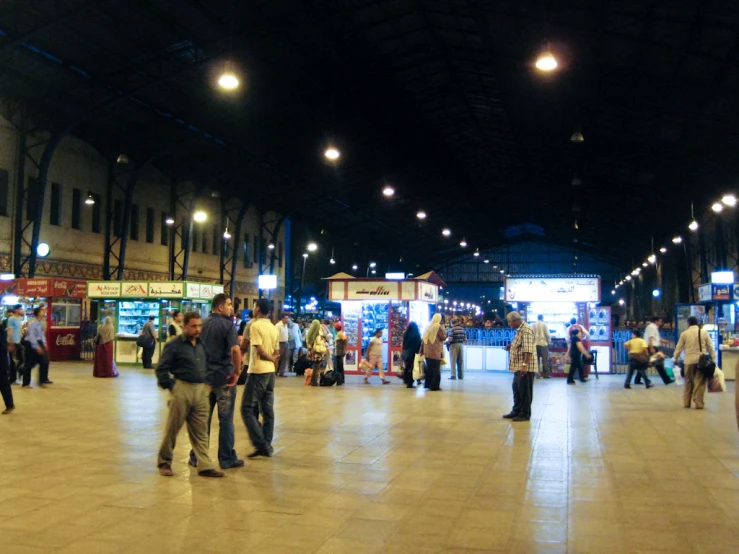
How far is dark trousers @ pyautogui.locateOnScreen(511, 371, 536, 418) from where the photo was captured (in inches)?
448

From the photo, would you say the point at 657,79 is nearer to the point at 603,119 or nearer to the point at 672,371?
the point at 603,119

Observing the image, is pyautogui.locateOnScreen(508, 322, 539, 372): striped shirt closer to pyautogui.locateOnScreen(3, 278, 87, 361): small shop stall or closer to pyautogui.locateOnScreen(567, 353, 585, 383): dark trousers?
pyautogui.locateOnScreen(567, 353, 585, 383): dark trousers

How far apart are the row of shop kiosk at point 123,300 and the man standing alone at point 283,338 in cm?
436

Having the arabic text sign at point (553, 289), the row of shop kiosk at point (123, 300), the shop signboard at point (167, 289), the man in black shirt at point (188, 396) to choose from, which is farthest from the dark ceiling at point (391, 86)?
the man in black shirt at point (188, 396)

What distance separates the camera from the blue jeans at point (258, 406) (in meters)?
8.17

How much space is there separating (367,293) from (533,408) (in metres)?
7.32

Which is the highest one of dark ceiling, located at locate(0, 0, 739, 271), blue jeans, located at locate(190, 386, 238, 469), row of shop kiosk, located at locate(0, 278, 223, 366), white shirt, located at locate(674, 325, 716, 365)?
dark ceiling, located at locate(0, 0, 739, 271)

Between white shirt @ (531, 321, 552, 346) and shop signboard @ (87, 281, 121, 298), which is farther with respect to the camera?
shop signboard @ (87, 281, 121, 298)

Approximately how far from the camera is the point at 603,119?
2383 centimetres

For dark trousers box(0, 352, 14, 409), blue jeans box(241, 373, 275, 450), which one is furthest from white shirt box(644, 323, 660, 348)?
dark trousers box(0, 352, 14, 409)

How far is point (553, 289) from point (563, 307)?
2.09ft

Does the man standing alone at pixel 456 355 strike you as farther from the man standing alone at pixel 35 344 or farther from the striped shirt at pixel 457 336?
the man standing alone at pixel 35 344

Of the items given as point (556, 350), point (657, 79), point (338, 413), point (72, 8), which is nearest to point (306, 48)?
point (72, 8)

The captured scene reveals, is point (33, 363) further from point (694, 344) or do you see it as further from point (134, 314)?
point (694, 344)
